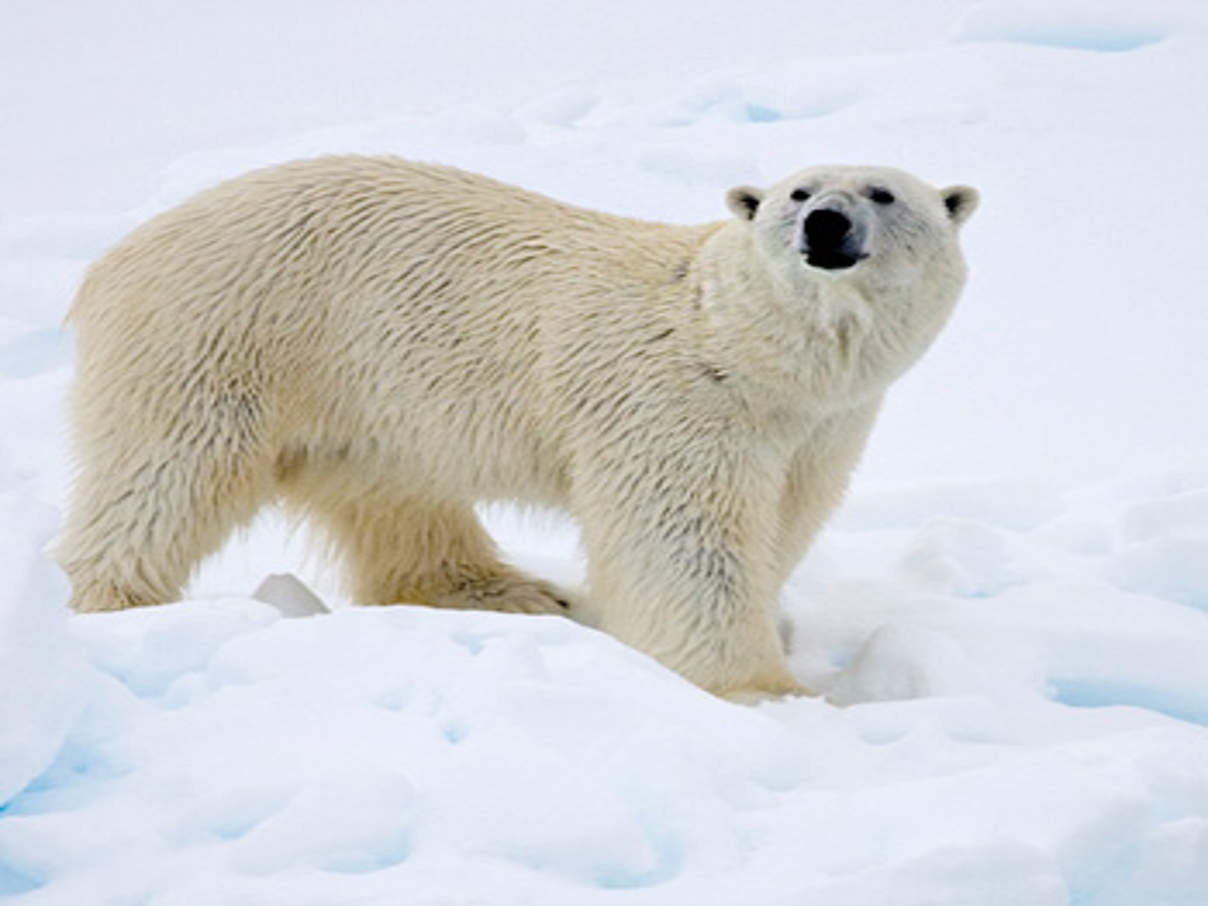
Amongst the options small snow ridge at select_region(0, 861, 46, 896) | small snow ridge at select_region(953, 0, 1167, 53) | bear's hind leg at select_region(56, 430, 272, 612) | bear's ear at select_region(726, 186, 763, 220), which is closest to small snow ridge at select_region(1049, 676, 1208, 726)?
bear's ear at select_region(726, 186, 763, 220)

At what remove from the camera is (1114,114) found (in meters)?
10.8

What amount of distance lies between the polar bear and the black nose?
0.49ft

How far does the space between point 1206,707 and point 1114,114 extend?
7111 mm

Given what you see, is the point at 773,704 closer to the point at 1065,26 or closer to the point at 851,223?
the point at 851,223

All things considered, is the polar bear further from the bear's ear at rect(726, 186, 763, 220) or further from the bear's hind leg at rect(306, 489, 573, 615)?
the bear's hind leg at rect(306, 489, 573, 615)

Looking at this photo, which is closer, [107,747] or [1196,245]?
[107,747]

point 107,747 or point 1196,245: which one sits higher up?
point 107,747

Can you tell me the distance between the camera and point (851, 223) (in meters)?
4.09

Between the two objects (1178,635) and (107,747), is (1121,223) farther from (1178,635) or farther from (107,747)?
(107,747)

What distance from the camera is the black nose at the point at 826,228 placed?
407 cm

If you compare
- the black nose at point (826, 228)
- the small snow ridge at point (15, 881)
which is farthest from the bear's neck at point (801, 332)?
the small snow ridge at point (15, 881)

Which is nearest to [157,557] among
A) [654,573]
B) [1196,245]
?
[654,573]

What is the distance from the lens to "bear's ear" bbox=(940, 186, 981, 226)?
14.5 feet

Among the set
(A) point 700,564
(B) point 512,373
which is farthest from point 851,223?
(B) point 512,373
